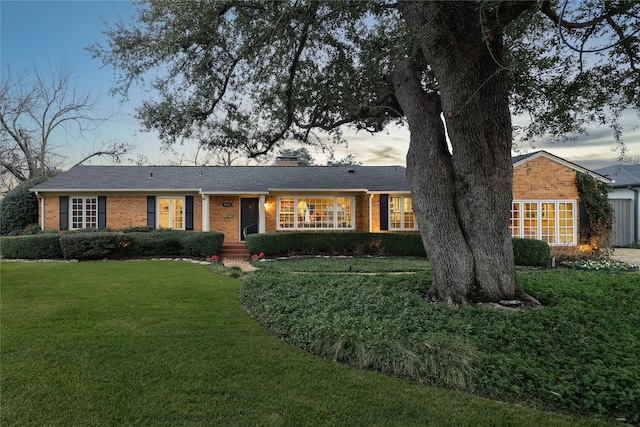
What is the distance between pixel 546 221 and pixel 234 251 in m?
13.1

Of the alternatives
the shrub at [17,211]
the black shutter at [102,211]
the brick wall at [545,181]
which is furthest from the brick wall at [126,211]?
the brick wall at [545,181]

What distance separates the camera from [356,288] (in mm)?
6402

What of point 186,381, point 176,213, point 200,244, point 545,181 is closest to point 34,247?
point 176,213

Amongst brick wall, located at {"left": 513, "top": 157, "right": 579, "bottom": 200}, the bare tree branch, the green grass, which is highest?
the bare tree branch

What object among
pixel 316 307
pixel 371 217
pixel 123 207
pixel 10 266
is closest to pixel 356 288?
pixel 316 307

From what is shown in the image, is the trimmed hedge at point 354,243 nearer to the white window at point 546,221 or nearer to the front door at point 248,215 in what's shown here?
the front door at point 248,215

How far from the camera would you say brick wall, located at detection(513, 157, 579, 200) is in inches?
545

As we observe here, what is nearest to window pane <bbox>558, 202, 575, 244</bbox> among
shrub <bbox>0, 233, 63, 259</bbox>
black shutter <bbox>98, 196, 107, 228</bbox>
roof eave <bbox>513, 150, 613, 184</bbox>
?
roof eave <bbox>513, 150, 613, 184</bbox>

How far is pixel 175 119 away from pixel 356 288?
5.66 metres

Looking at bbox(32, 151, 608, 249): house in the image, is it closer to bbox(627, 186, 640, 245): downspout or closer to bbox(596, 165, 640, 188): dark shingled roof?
bbox(627, 186, 640, 245): downspout

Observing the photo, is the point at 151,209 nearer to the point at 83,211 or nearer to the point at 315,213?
the point at 83,211

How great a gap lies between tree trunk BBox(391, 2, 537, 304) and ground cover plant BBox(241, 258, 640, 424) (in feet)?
2.24

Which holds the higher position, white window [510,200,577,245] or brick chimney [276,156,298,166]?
brick chimney [276,156,298,166]

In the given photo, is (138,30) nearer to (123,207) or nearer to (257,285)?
(257,285)
